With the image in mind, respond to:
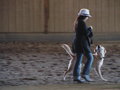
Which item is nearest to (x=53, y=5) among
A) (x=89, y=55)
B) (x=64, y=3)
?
(x=64, y=3)

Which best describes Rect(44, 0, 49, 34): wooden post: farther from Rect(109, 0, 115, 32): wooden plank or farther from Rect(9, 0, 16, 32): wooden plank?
Rect(109, 0, 115, 32): wooden plank

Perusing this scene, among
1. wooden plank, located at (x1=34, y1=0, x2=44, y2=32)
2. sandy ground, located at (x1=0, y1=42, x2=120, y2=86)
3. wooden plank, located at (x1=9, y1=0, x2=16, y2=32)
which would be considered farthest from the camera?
wooden plank, located at (x1=34, y1=0, x2=44, y2=32)

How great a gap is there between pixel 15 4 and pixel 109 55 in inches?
281

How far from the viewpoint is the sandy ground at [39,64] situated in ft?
46.6

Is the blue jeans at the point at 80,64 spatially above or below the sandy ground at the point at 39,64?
above

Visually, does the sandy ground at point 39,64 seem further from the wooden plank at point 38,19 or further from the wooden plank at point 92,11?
the wooden plank at point 92,11

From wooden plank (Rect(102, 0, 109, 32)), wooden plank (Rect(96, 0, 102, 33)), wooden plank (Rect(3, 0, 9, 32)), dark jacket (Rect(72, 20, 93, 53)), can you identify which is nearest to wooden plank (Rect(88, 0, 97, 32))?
wooden plank (Rect(96, 0, 102, 33))

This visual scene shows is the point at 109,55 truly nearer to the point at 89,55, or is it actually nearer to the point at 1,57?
the point at 1,57

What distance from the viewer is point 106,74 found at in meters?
15.3

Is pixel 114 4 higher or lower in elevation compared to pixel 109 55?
higher

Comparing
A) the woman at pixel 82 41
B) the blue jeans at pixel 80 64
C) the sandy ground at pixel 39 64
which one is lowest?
the sandy ground at pixel 39 64

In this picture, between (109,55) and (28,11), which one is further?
(28,11)

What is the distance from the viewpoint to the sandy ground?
14.2m

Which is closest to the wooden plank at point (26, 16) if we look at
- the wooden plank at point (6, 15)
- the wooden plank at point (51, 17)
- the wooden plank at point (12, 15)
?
the wooden plank at point (12, 15)
